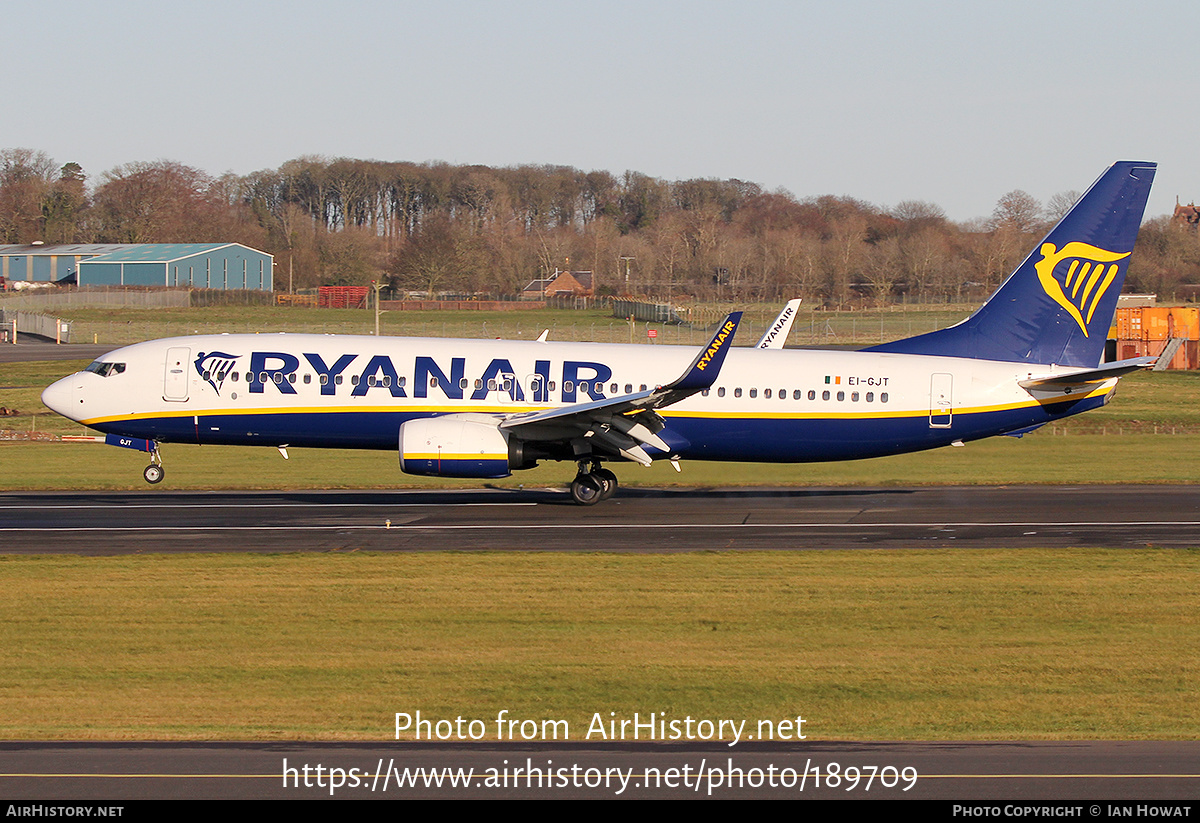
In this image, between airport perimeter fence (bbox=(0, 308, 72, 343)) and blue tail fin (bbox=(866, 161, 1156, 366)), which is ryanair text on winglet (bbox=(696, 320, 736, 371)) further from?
airport perimeter fence (bbox=(0, 308, 72, 343))

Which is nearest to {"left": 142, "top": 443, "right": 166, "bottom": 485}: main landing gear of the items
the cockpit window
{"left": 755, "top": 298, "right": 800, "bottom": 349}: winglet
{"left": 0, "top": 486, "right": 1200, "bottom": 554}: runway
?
{"left": 0, "top": 486, "right": 1200, "bottom": 554}: runway

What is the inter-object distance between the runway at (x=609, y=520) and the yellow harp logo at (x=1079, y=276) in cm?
538

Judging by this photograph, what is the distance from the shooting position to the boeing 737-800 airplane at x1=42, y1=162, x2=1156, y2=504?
31469 millimetres

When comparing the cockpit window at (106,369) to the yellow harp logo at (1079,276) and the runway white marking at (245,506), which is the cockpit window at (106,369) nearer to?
the runway white marking at (245,506)

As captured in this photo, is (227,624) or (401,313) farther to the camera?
(401,313)

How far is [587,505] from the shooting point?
3209 centimetres

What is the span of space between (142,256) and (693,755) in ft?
483

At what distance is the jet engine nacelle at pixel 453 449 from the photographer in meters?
29.4

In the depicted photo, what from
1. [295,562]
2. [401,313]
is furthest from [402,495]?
[401,313]

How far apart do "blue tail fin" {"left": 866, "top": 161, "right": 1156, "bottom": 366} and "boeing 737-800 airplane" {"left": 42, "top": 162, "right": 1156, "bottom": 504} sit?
4 cm

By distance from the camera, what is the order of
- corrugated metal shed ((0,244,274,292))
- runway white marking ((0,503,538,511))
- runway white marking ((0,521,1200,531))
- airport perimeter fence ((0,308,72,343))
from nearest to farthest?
runway white marking ((0,521,1200,531)), runway white marking ((0,503,538,511)), airport perimeter fence ((0,308,72,343)), corrugated metal shed ((0,244,274,292))
